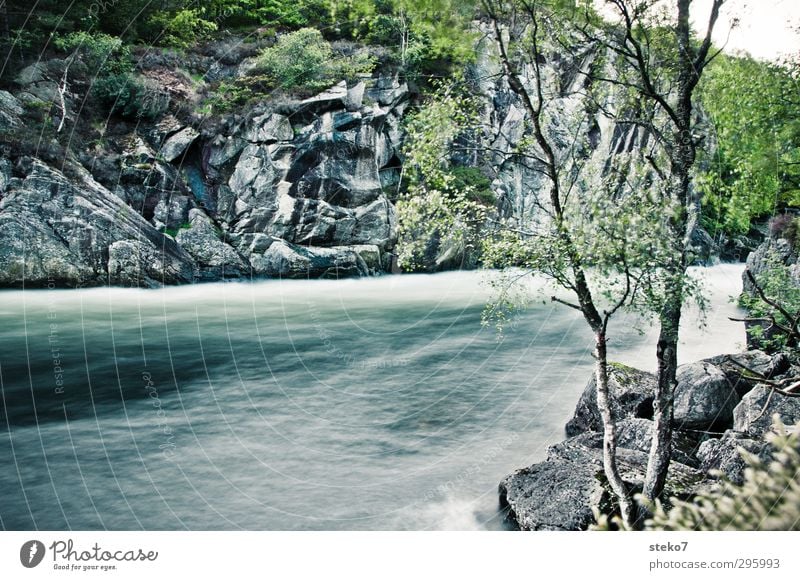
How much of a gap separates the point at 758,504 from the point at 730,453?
1347mm

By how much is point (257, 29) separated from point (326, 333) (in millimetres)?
7877

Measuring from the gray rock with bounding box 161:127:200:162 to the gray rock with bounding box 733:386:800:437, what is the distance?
1505cm

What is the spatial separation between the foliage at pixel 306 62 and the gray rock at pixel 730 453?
389 inches

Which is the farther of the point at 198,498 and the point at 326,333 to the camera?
the point at 326,333

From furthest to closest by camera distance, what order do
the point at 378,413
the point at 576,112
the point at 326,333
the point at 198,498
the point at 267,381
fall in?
the point at 326,333, the point at 267,381, the point at 378,413, the point at 198,498, the point at 576,112

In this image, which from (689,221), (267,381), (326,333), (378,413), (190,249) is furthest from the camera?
(190,249)

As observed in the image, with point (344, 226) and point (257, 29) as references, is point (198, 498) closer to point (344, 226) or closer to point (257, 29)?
point (344, 226)

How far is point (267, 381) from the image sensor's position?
7.88 meters

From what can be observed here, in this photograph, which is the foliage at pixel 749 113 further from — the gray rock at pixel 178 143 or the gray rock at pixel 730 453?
the gray rock at pixel 178 143

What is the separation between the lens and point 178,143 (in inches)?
606

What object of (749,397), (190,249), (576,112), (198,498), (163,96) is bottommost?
(198,498)

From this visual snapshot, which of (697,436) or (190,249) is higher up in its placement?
(190,249)

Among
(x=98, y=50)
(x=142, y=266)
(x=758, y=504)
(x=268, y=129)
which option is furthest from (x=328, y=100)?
(x=758, y=504)

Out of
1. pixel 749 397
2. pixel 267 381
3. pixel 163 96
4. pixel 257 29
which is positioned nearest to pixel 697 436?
pixel 749 397
